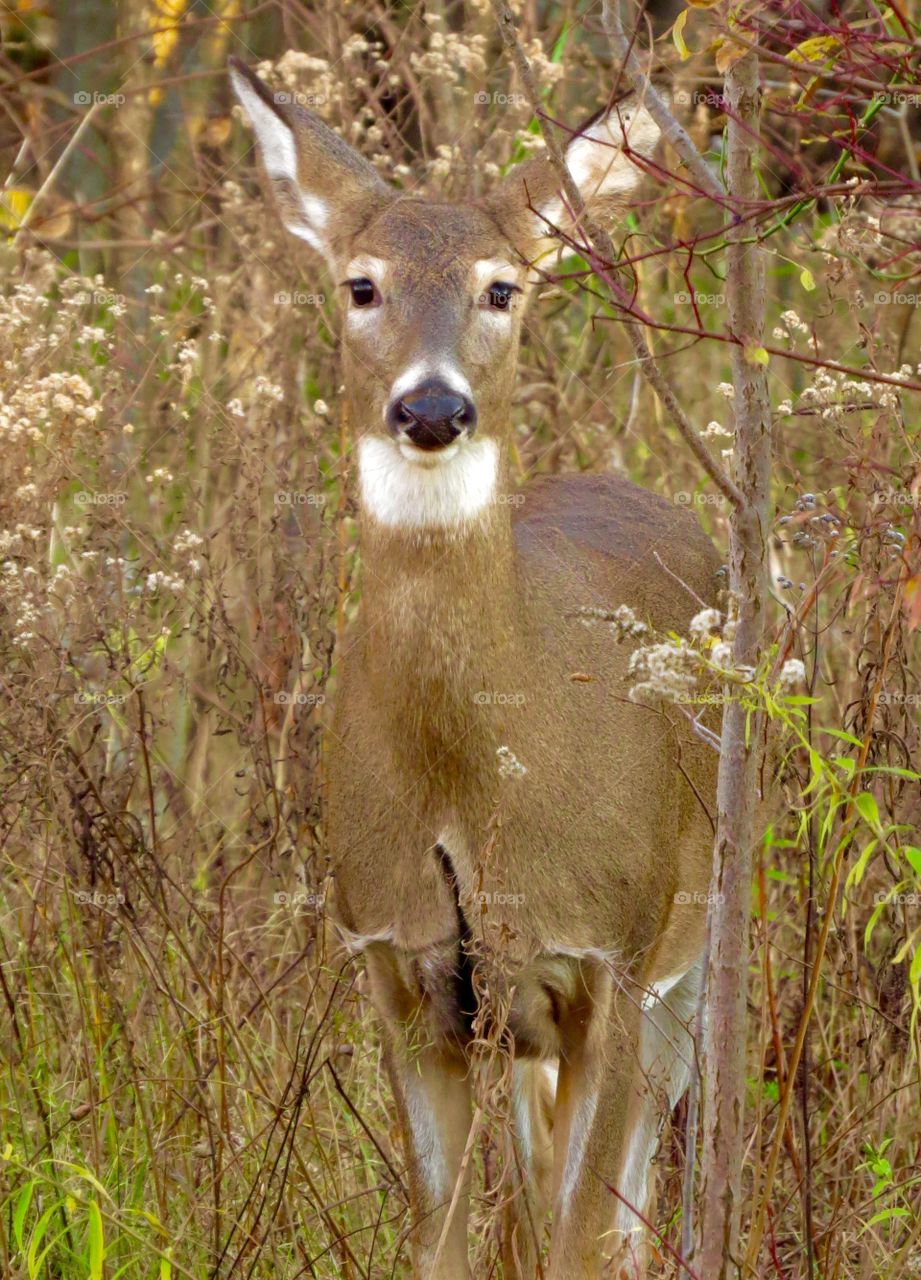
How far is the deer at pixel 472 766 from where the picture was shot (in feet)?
14.1

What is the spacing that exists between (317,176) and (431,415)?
1310 millimetres

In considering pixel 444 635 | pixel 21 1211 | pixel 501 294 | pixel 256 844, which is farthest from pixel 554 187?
pixel 21 1211

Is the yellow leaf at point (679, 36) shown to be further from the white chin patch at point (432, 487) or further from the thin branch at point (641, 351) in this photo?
the white chin patch at point (432, 487)

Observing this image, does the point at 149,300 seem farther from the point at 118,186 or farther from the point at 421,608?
the point at 421,608

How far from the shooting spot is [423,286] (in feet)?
15.1

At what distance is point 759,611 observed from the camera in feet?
10.3

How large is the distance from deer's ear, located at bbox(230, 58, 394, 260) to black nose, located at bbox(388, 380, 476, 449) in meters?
1.05

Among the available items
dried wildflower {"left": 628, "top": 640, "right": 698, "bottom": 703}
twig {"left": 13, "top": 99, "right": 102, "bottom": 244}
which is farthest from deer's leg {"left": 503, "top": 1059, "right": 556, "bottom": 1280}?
twig {"left": 13, "top": 99, "right": 102, "bottom": 244}

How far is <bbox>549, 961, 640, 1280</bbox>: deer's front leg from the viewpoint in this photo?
4.41 metres

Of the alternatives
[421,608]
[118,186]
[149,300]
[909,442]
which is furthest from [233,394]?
[909,442]

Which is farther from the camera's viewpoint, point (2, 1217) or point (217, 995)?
point (217, 995)

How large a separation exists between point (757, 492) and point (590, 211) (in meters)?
2.02

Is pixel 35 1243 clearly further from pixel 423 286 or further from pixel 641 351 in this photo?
pixel 423 286

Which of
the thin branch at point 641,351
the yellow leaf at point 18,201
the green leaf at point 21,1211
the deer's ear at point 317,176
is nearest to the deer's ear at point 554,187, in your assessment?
the deer's ear at point 317,176
